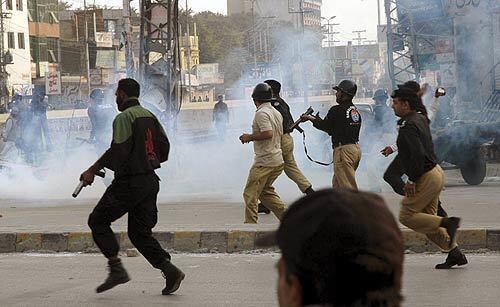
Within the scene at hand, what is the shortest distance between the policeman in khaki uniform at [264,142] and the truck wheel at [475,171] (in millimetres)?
6631

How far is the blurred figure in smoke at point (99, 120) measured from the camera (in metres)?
16.4

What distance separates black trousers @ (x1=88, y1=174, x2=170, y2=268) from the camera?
22.9ft

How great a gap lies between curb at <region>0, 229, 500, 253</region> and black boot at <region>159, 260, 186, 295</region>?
2065mm

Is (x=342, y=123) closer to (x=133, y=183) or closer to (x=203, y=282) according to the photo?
(x=203, y=282)

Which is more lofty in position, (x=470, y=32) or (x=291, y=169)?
(x=470, y=32)

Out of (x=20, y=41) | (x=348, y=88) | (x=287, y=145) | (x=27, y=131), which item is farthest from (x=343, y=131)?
(x=20, y=41)

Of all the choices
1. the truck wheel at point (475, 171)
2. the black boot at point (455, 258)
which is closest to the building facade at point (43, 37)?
the truck wheel at point (475, 171)

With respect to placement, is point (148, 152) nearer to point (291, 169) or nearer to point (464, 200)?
point (291, 169)

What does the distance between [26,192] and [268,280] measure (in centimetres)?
1022

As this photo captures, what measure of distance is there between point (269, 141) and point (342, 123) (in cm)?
83

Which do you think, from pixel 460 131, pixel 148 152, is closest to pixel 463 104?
pixel 460 131

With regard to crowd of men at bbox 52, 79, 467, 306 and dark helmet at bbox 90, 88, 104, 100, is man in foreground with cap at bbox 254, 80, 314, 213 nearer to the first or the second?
crowd of men at bbox 52, 79, 467, 306

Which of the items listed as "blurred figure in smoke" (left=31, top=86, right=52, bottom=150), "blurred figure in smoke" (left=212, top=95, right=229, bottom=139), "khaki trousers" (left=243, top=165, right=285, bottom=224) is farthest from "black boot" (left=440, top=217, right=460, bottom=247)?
"blurred figure in smoke" (left=212, top=95, right=229, bottom=139)

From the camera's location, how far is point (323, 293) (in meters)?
1.87
